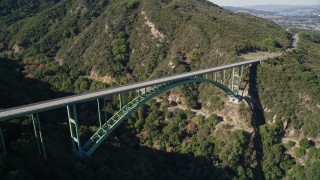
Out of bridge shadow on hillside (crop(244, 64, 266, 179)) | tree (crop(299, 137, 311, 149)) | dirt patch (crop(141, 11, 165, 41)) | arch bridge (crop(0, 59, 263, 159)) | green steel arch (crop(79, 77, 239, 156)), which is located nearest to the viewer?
arch bridge (crop(0, 59, 263, 159))

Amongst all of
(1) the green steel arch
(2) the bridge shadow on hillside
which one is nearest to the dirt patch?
(2) the bridge shadow on hillside

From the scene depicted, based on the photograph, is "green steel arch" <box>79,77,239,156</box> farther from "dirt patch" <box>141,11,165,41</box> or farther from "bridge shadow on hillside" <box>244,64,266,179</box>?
"dirt patch" <box>141,11,165,41</box>

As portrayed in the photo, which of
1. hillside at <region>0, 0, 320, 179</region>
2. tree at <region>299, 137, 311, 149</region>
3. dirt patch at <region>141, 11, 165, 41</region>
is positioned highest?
dirt patch at <region>141, 11, 165, 41</region>

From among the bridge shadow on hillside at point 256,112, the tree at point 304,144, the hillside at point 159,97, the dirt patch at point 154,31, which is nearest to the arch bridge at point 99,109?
the hillside at point 159,97

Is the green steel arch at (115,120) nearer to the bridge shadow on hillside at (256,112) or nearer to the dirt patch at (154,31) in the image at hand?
the bridge shadow on hillside at (256,112)

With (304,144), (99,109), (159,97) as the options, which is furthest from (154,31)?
(99,109)


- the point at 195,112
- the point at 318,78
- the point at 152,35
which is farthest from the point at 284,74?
the point at 152,35
